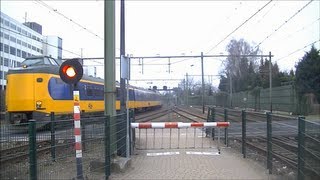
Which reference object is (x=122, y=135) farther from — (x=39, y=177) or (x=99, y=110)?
(x=99, y=110)

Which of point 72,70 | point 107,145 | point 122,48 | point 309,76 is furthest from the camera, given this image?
point 309,76

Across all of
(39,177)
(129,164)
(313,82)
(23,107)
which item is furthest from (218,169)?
(313,82)

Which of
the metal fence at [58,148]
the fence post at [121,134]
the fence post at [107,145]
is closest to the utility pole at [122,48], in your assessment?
the fence post at [121,134]

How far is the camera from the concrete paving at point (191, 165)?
35.7ft

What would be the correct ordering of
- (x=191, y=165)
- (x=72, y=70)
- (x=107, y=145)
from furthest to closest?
(x=191, y=165) → (x=107, y=145) → (x=72, y=70)

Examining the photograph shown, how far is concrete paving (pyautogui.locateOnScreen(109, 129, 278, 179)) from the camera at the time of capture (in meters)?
10.9

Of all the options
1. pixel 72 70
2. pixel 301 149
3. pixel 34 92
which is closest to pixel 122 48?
pixel 72 70

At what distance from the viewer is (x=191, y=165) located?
12.3 m

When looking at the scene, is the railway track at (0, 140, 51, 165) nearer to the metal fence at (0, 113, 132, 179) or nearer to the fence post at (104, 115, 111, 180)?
the metal fence at (0, 113, 132, 179)

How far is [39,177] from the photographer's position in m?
7.29

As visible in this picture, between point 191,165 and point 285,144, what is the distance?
7.55 ft

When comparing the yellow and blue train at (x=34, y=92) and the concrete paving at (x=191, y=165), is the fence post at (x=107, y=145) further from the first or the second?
the yellow and blue train at (x=34, y=92)

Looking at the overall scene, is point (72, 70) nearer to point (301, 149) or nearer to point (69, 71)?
point (69, 71)

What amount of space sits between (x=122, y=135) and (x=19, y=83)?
12669 millimetres
